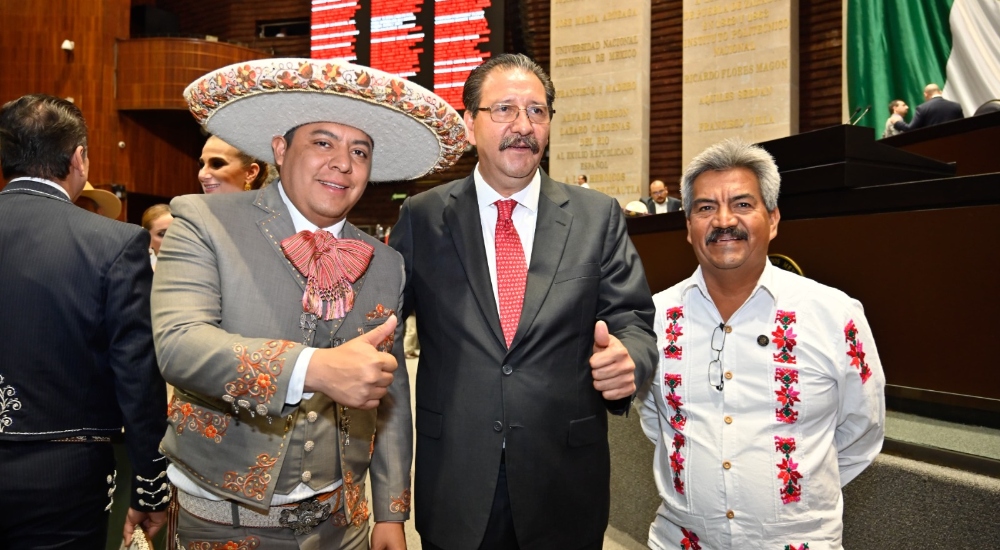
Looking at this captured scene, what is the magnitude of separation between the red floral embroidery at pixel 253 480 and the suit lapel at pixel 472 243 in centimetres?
57

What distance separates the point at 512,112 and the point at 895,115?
5.72m

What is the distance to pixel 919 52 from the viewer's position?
6695mm

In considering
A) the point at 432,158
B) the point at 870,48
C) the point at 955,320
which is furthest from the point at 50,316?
the point at 870,48

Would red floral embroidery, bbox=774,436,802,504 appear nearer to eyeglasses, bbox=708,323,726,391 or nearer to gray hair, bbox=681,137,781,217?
eyeglasses, bbox=708,323,726,391

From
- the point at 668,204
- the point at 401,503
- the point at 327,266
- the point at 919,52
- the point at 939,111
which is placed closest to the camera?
the point at 327,266

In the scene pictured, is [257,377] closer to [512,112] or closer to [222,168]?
[512,112]

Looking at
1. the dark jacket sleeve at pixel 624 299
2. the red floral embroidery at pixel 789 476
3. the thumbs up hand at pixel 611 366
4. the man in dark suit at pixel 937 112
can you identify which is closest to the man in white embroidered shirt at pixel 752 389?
the red floral embroidery at pixel 789 476

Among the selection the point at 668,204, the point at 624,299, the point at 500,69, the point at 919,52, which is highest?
the point at 919,52

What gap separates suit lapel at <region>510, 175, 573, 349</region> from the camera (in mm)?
1558

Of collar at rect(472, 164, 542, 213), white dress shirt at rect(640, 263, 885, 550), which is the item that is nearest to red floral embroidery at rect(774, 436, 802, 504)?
white dress shirt at rect(640, 263, 885, 550)

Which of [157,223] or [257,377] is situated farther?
[157,223]

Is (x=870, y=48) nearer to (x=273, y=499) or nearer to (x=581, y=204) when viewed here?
(x=581, y=204)

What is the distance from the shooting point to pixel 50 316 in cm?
171

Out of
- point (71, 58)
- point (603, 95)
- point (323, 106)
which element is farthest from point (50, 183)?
point (71, 58)
